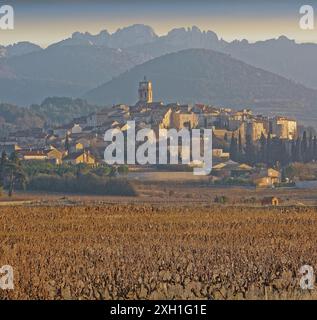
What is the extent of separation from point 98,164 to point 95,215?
42349 mm

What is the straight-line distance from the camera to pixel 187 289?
1518 cm

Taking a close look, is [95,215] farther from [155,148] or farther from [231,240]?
[155,148]

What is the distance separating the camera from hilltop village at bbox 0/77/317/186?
240ft

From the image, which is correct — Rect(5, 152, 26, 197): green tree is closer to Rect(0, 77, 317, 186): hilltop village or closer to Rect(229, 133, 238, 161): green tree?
Rect(0, 77, 317, 186): hilltop village

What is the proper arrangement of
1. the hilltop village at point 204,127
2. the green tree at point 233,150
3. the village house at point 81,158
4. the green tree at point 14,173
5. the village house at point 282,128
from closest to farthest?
the green tree at point 14,173, the hilltop village at point 204,127, the village house at point 81,158, the green tree at point 233,150, the village house at point 282,128

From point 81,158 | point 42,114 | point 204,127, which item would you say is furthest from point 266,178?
point 42,114

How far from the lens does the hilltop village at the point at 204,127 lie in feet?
240

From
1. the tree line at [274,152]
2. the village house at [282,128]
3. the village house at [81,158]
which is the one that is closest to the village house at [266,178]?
the tree line at [274,152]

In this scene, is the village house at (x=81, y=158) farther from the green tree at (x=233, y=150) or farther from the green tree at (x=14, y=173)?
the green tree at (x=14, y=173)

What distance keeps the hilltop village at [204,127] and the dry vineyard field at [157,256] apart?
33.6m

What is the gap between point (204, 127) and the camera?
3760 inches

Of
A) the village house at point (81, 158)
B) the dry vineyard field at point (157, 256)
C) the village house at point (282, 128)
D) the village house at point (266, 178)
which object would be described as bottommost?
the village house at point (266, 178)

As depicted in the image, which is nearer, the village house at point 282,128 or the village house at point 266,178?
the village house at point 266,178

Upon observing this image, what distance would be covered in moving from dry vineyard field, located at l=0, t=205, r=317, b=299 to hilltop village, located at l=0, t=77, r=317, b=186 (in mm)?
33649
